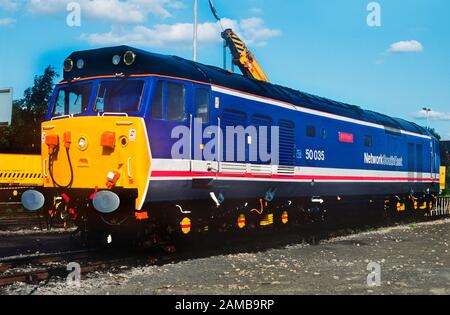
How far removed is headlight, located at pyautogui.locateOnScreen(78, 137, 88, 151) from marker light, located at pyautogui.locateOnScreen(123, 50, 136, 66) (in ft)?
5.50

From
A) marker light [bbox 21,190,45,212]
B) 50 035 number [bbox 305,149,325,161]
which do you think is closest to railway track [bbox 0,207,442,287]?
marker light [bbox 21,190,45,212]

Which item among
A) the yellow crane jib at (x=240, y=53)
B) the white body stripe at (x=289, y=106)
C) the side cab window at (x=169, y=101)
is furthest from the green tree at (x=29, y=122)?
the side cab window at (x=169, y=101)

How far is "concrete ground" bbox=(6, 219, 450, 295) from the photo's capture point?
26.3 ft

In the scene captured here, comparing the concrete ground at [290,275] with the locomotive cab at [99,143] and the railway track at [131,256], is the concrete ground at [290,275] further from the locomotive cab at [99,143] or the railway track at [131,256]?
the locomotive cab at [99,143]

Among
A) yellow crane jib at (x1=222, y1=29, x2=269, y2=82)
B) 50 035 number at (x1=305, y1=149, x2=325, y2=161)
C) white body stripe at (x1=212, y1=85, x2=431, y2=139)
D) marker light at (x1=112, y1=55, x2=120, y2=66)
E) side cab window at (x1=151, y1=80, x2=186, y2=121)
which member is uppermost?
yellow crane jib at (x1=222, y1=29, x2=269, y2=82)

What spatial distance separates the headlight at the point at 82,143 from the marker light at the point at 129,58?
168 cm

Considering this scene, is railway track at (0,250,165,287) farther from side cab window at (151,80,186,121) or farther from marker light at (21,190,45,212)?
side cab window at (151,80,186,121)

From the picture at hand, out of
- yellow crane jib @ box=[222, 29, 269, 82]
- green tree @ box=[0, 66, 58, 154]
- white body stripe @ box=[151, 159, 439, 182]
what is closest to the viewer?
white body stripe @ box=[151, 159, 439, 182]

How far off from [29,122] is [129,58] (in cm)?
2128

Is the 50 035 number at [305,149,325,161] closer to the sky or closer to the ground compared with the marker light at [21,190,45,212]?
closer to the sky

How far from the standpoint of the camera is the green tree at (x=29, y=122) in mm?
28781

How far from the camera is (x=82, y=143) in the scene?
10258mm
